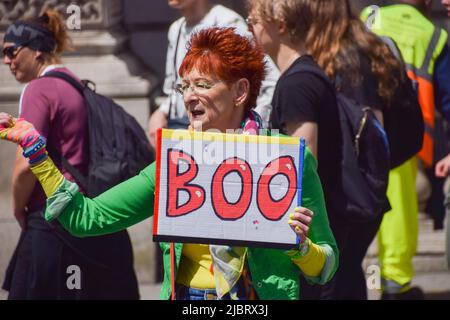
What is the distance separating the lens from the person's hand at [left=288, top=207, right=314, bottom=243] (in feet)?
13.2

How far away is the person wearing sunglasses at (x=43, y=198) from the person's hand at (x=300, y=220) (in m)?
2.01

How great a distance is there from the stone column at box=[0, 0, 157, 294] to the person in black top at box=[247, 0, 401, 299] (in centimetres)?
229

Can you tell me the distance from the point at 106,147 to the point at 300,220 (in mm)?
2102

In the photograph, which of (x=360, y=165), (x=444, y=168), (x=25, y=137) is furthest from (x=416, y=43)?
(x=25, y=137)

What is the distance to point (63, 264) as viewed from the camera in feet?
19.6

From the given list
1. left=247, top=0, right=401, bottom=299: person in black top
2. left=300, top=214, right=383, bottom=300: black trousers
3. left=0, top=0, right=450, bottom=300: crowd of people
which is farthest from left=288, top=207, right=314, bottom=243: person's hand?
left=300, top=214, right=383, bottom=300: black trousers

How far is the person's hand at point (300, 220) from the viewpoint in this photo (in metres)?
4.02

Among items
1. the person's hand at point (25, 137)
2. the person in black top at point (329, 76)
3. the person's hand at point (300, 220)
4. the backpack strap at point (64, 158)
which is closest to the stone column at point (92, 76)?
the backpack strap at point (64, 158)

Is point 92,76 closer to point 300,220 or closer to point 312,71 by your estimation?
point 312,71

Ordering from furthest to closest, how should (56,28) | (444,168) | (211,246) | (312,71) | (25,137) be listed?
(444,168), (56,28), (312,71), (211,246), (25,137)

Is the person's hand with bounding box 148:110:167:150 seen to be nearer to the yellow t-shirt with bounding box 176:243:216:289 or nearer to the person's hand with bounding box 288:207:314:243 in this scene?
the yellow t-shirt with bounding box 176:243:216:289

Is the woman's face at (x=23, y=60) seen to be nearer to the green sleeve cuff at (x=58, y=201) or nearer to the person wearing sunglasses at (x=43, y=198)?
the person wearing sunglasses at (x=43, y=198)

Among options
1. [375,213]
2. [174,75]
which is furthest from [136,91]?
[375,213]

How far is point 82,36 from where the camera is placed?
8031mm
